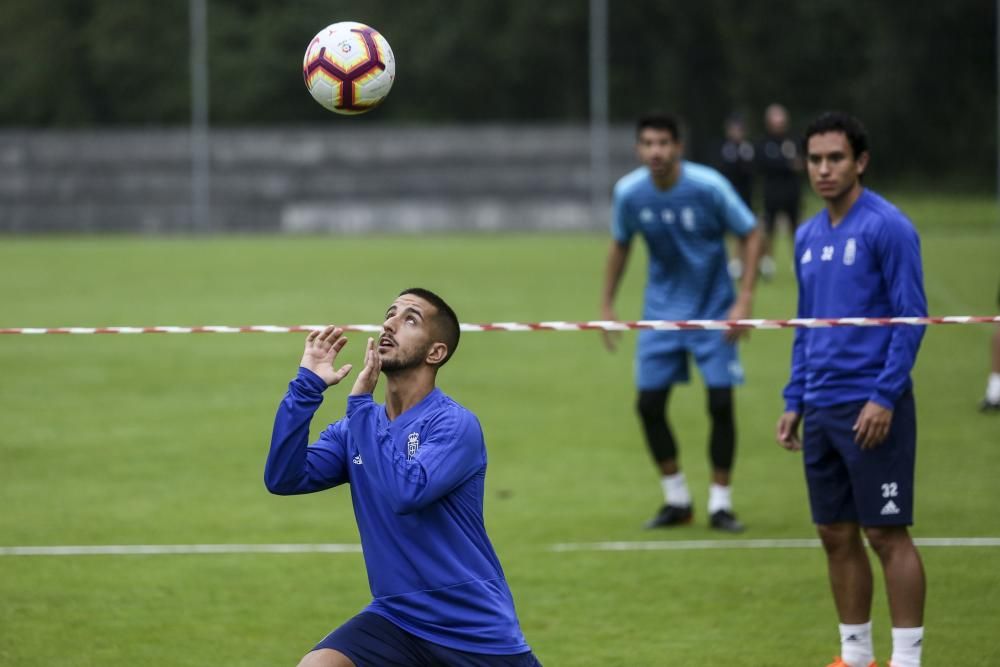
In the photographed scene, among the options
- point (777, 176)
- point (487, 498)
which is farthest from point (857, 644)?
point (777, 176)

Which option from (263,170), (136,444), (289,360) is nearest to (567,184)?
(263,170)

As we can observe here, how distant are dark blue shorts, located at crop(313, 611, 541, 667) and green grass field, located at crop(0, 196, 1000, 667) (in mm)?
2059

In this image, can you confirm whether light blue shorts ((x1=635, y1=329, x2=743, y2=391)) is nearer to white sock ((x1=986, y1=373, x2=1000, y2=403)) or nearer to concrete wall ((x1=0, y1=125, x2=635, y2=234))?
white sock ((x1=986, y1=373, x2=1000, y2=403))

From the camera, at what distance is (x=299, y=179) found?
4294 cm

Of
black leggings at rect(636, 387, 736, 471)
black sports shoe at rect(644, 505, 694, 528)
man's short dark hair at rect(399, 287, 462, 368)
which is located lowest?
black sports shoe at rect(644, 505, 694, 528)

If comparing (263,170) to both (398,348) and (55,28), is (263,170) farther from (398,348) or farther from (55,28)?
(398,348)

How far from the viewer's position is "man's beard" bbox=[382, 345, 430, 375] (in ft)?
17.3

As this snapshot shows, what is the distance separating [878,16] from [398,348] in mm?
45069

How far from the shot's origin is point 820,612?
25.8 ft

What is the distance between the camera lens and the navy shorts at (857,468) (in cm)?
631

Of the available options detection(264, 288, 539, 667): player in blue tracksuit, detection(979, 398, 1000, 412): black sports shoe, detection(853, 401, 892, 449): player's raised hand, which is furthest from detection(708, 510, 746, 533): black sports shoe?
detection(979, 398, 1000, 412): black sports shoe

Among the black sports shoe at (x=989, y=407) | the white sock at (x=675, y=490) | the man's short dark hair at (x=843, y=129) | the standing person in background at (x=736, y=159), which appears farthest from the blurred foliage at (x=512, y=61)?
the man's short dark hair at (x=843, y=129)

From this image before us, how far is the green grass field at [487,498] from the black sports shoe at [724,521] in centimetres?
10

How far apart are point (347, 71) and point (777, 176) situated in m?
19.1
